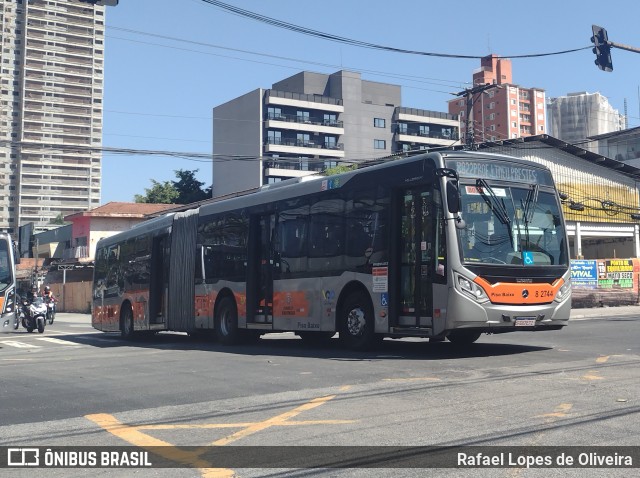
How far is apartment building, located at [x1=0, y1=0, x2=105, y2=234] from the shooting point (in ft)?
529

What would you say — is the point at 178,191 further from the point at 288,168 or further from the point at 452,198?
the point at 452,198

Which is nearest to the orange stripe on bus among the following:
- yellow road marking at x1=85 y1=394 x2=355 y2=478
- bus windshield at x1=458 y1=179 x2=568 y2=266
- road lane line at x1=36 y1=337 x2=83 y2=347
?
bus windshield at x1=458 y1=179 x2=568 y2=266

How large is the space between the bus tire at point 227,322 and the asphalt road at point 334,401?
2.66 metres

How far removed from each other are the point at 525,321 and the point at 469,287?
3.92 ft

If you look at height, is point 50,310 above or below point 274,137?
below

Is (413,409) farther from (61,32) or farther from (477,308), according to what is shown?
(61,32)

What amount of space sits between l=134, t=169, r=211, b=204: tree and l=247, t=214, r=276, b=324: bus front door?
222ft

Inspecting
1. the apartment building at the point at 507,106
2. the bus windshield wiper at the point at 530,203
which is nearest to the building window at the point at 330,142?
the apartment building at the point at 507,106

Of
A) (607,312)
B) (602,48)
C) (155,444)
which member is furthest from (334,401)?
(607,312)

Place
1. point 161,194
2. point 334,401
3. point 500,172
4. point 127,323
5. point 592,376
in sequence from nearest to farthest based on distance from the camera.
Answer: point 334,401 < point 592,376 < point 500,172 < point 127,323 < point 161,194

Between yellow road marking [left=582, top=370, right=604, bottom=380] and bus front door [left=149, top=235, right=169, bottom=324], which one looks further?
bus front door [left=149, top=235, right=169, bottom=324]

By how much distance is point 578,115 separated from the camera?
172 meters

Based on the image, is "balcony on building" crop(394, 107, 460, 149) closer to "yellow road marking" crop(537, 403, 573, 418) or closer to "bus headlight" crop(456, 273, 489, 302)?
"bus headlight" crop(456, 273, 489, 302)

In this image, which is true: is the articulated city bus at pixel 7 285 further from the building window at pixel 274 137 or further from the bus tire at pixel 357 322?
the building window at pixel 274 137
